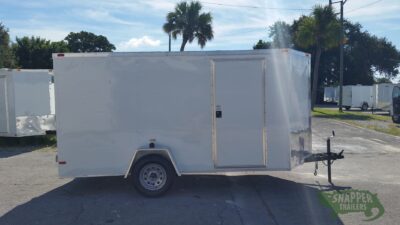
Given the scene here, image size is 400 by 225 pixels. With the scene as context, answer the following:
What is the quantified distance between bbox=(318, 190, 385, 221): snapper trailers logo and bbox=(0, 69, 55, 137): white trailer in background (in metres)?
11.2

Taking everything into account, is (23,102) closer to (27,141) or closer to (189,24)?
(27,141)

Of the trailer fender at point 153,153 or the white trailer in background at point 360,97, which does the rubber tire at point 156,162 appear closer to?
the trailer fender at point 153,153

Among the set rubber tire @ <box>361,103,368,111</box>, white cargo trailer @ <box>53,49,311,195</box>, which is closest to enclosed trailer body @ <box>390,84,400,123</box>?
rubber tire @ <box>361,103,368,111</box>

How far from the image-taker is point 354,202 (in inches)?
307

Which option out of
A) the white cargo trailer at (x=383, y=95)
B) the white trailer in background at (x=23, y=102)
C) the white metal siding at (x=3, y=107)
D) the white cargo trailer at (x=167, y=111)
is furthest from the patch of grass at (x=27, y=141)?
the white cargo trailer at (x=383, y=95)

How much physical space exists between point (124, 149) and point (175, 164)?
3.05 feet

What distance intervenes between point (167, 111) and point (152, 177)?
1.20 meters

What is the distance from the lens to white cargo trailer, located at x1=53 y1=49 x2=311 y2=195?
26.4 ft

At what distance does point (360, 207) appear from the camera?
7.46 meters

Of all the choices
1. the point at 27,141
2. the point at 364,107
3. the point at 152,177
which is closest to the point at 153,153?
the point at 152,177

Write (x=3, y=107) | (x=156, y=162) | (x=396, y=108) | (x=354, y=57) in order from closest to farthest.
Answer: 1. (x=156, y=162)
2. (x=3, y=107)
3. (x=396, y=108)
4. (x=354, y=57)

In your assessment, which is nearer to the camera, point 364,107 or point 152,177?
point 152,177

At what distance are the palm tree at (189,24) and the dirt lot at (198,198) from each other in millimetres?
28644

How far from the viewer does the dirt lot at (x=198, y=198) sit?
6852 millimetres
